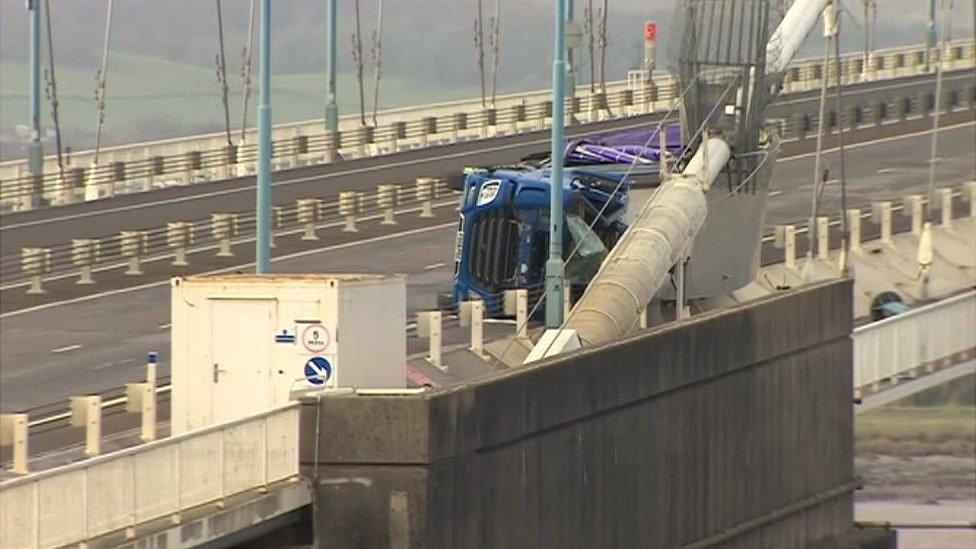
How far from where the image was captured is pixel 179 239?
6088cm

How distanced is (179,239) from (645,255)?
828 inches

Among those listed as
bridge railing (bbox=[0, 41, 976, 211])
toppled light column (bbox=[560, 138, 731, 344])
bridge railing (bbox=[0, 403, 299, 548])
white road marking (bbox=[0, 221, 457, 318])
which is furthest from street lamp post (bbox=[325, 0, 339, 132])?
bridge railing (bbox=[0, 403, 299, 548])

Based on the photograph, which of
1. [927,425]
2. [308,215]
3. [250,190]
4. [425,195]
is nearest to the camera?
[308,215]

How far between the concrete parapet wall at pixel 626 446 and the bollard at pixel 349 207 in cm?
2410

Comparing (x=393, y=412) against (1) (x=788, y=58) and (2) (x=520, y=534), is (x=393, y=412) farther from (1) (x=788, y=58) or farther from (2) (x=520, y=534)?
(1) (x=788, y=58)

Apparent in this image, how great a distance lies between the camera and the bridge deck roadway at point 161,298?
42750 millimetres

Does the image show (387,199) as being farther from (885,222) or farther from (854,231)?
(854,231)

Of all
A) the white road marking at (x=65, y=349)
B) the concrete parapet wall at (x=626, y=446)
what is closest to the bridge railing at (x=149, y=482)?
the concrete parapet wall at (x=626, y=446)

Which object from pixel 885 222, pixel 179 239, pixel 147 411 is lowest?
pixel 179 239

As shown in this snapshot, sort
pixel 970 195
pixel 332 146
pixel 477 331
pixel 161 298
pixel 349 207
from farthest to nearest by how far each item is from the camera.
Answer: pixel 332 146
pixel 349 207
pixel 970 195
pixel 161 298
pixel 477 331

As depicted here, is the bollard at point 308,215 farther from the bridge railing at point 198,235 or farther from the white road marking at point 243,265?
the white road marking at point 243,265

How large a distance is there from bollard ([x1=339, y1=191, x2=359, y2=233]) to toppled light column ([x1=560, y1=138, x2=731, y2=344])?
20.0 m

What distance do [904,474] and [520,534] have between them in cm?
6468

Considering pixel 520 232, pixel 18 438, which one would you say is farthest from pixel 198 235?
pixel 18 438
